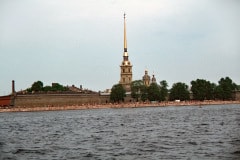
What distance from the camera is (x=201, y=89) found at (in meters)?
109

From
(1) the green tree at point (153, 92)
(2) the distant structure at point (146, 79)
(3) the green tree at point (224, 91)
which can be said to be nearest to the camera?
(1) the green tree at point (153, 92)

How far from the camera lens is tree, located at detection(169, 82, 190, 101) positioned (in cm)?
10744

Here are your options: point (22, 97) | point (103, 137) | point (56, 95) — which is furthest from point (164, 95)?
point (103, 137)

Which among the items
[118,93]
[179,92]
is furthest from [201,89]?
[118,93]

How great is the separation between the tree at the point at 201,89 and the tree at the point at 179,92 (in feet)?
5.97

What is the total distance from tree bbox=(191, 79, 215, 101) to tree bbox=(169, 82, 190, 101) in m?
1.82

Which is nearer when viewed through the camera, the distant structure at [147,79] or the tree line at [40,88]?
the tree line at [40,88]

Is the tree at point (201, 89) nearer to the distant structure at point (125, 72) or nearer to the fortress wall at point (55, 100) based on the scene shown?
the fortress wall at point (55, 100)

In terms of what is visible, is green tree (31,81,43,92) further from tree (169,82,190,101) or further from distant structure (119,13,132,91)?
tree (169,82,190,101)

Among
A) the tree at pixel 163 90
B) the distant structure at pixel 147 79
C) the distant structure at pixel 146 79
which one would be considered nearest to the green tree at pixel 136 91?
the tree at pixel 163 90

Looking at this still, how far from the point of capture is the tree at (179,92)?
352ft

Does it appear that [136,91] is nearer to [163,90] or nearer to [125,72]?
[163,90]

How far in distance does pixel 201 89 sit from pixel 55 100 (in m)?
29.5

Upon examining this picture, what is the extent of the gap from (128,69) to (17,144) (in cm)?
10705
